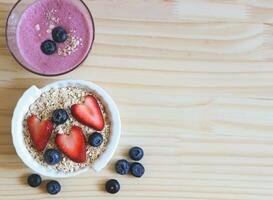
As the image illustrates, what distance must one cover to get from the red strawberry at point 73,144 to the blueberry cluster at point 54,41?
16cm

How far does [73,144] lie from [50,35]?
0.71ft

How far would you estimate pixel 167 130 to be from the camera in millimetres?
1332

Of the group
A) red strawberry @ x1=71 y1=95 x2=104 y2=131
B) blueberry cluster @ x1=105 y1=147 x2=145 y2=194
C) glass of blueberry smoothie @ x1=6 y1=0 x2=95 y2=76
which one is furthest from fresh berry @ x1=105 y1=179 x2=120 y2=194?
glass of blueberry smoothie @ x1=6 y1=0 x2=95 y2=76

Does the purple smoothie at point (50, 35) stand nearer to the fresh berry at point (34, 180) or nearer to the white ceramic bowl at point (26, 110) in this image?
the white ceramic bowl at point (26, 110)

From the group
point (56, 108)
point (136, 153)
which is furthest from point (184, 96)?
point (56, 108)

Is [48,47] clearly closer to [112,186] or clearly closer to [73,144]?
[73,144]

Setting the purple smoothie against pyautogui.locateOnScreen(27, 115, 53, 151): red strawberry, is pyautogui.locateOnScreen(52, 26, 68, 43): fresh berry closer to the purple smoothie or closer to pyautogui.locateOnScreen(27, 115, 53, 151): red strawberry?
the purple smoothie

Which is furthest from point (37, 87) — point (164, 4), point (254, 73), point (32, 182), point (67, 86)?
point (254, 73)

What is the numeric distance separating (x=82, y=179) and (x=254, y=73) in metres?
0.42

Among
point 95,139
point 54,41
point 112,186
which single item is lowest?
point 112,186

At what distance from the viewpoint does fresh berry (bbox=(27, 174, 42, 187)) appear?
1.29m

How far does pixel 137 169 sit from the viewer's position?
4.29 ft

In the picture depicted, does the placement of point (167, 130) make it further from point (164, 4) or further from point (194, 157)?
point (164, 4)

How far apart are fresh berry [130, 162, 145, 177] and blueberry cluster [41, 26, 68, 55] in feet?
0.92
